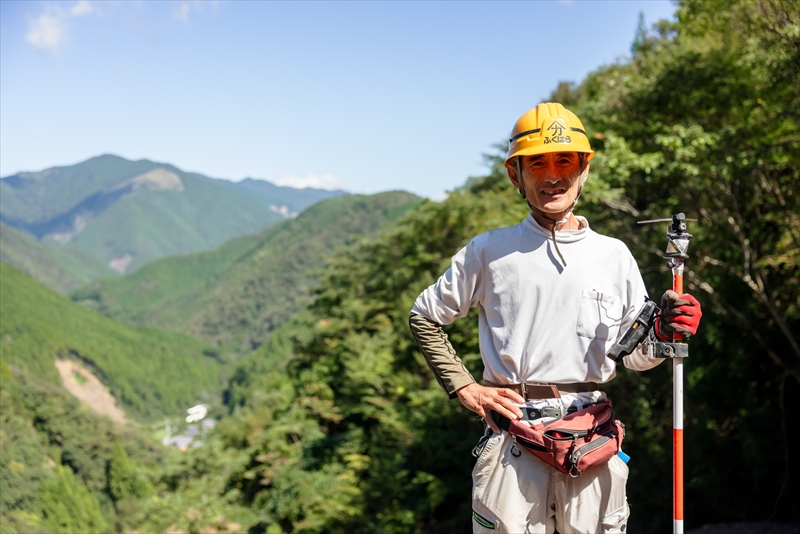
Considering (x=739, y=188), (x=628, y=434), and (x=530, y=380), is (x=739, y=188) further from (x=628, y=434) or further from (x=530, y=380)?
(x=530, y=380)

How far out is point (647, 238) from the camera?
11.0m

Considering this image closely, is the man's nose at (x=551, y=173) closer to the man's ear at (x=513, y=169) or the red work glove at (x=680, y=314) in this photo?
the man's ear at (x=513, y=169)

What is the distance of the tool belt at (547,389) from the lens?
8.06 feet

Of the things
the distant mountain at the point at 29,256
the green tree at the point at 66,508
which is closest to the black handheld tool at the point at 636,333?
the green tree at the point at 66,508

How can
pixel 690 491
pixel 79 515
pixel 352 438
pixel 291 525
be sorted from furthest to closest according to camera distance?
pixel 352 438
pixel 291 525
pixel 690 491
pixel 79 515

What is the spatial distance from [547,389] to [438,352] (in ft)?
1.49

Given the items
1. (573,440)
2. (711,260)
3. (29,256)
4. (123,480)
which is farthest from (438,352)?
(29,256)

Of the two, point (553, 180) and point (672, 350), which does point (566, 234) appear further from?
point (672, 350)

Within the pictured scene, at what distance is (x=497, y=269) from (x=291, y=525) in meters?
20.0

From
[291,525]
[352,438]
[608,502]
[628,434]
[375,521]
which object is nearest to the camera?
[608,502]

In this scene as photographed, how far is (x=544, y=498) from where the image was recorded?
2.40m

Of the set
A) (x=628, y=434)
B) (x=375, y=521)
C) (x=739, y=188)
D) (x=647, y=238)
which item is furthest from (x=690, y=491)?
(x=375, y=521)

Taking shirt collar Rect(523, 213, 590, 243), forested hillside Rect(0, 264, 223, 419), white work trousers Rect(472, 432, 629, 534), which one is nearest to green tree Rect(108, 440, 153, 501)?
forested hillside Rect(0, 264, 223, 419)

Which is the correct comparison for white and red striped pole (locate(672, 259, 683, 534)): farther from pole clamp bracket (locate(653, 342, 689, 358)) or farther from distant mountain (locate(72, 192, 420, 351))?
distant mountain (locate(72, 192, 420, 351))
